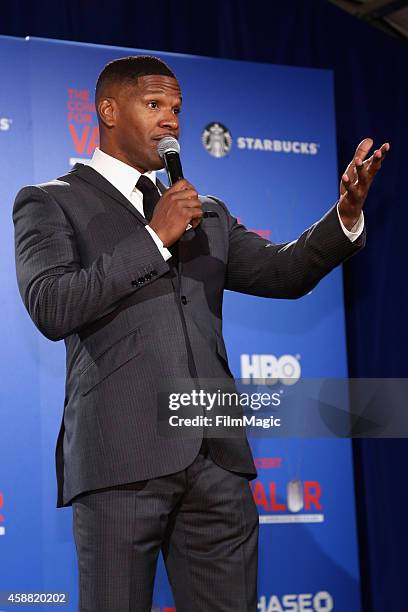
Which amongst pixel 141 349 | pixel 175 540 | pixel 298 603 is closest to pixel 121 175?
pixel 141 349

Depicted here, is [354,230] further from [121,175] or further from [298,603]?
[298,603]

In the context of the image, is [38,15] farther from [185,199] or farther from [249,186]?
[185,199]

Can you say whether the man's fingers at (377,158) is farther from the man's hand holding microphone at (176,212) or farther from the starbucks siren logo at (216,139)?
the starbucks siren logo at (216,139)

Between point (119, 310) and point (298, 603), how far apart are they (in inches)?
77.0

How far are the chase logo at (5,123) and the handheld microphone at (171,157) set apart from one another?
4.70 feet

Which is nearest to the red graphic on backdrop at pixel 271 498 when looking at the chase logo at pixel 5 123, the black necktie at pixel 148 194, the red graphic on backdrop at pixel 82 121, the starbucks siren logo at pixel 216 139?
the starbucks siren logo at pixel 216 139

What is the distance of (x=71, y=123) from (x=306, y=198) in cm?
94

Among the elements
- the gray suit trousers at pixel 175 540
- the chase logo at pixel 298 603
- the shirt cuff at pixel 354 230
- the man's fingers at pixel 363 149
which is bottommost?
the chase logo at pixel 298 603

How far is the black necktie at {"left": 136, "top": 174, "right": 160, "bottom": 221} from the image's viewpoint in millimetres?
2043

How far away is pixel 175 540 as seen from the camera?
1.87 m

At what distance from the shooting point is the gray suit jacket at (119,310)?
181 cm

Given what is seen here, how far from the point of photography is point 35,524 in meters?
3.13

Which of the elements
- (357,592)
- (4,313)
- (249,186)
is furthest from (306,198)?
(357,592)
